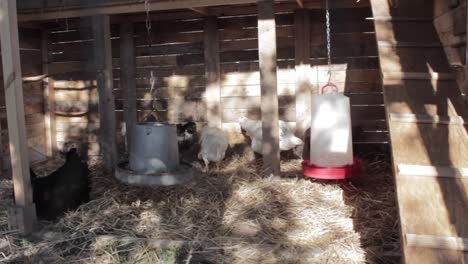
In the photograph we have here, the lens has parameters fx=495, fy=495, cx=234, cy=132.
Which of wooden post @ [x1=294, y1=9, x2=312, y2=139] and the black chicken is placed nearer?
the black chicken

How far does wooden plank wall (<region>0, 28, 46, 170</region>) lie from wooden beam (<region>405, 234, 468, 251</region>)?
5228 mm

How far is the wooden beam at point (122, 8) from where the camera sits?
14.9 ft

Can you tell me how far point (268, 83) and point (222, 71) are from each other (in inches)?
65.4

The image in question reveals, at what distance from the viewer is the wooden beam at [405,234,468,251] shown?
240cm

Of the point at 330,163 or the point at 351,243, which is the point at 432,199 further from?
the point at 330,163

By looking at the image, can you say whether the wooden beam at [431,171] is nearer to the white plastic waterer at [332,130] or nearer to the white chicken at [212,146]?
the white plastic waterer at [332,130]

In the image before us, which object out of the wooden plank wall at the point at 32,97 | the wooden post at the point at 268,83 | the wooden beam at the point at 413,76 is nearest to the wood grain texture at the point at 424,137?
the wooden beam at the point at 413,76

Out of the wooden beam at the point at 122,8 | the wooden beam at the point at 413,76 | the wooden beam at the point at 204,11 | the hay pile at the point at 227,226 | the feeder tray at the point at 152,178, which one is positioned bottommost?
the hay pile at the point at 227,226

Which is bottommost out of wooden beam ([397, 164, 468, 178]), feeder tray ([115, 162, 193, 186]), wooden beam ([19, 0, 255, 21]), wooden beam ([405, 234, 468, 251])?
wooden beam ([405, 234, 468, 251])

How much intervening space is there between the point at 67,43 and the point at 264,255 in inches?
182

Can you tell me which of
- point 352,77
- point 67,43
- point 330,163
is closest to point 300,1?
point 352,77

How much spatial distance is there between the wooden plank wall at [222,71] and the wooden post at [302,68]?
83 mm

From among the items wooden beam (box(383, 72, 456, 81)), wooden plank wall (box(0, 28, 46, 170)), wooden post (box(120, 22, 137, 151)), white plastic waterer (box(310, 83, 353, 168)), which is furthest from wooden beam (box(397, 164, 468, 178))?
wooden plank wall (box(0, 28, 46, 170))

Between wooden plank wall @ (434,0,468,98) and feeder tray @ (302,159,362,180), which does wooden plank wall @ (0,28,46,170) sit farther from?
wooden plank wall @ (434,0,468,98)
